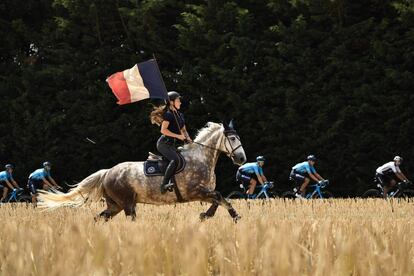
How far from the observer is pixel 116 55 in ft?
89.4

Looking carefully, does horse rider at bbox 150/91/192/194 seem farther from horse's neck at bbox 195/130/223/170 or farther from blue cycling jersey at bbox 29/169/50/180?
blue cycling jersey at bbox 29/169/50/180

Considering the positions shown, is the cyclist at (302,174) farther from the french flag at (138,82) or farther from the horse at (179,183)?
the horse at (179,183)

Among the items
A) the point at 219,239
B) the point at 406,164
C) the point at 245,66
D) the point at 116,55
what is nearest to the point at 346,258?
the point at 219,239

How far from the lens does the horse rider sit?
35.3 ft

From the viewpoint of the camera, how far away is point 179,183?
35.6 ft

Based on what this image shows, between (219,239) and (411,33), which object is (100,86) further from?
(219,239)

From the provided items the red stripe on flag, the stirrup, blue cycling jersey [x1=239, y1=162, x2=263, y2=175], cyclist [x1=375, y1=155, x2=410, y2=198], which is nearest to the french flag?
the red stripe on flag

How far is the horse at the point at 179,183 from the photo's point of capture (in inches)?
428

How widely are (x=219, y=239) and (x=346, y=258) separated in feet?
3.63

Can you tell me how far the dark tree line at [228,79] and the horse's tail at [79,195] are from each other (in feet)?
41.3

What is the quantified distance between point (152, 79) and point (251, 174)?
10.3m

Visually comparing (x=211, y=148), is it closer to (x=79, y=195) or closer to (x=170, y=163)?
(x=170, y=163)

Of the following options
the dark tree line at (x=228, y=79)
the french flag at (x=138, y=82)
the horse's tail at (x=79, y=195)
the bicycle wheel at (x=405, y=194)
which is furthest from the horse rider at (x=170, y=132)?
the dark tree line at (x=228, y=79)

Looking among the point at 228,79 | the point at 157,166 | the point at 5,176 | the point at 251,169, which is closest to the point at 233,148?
the point at 157,166
